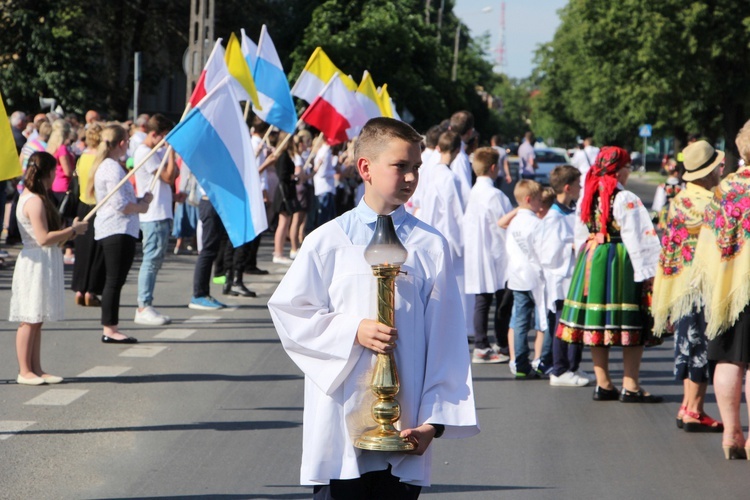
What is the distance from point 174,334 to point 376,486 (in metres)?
7.65

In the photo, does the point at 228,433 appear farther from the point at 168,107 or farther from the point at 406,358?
the point at 168,107

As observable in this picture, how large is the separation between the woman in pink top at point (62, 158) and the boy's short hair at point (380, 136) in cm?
1073

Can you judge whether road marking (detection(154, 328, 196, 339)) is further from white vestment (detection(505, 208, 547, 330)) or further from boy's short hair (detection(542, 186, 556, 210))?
boy's short hair (detection(542, 186, 556, 210))

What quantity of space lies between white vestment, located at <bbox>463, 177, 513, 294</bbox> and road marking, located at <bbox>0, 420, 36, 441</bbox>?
4181 millimetres

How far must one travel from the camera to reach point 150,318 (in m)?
11.7

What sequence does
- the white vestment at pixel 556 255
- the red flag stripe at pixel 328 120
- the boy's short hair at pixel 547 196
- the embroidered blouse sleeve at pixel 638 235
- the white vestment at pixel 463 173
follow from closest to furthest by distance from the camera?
the embroidered blouse sleeve at pixel 638 235
the white vestment at pixel 556 255
the boy's short hair at pixel 547 196
the white vestment at pixel 463 173
the red flag stripe at pixel 328 120

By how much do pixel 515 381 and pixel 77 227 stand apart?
3.43 meters

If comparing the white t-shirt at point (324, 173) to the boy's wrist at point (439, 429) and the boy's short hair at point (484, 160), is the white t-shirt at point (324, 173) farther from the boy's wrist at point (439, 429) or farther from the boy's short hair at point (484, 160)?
the boy's wrist at point (439, 429)

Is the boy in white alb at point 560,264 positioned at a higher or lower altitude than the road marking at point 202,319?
higher

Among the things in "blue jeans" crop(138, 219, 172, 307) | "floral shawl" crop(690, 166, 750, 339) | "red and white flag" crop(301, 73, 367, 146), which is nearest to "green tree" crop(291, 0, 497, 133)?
"red and white flag" crop(301, 73, 367, 146)

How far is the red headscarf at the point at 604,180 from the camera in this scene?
8.30 meters

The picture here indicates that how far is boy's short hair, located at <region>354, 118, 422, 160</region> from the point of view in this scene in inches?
145

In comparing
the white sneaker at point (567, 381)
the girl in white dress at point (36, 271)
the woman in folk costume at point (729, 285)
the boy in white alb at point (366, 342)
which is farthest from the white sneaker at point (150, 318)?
Result: the boy in white alb at point (366, 342)

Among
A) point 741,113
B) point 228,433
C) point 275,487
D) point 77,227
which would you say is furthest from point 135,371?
point 741,113
